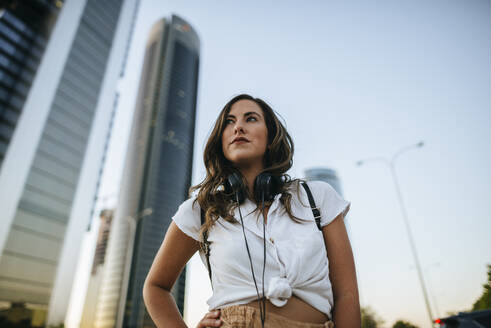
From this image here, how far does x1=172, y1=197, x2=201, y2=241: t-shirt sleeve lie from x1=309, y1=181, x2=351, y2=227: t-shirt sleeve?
74 centimetres

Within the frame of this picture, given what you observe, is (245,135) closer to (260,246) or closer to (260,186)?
(260,186)

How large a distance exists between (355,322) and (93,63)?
323 ft

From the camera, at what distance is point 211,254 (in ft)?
4.93

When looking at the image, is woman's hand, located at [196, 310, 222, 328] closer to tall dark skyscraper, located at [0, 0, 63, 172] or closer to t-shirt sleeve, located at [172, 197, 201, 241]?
t-shirt sleeve, located at [172, 197, 201, 241]

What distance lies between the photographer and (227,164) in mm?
2064

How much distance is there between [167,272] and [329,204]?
105 cm

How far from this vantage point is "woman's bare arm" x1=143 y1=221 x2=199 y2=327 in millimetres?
1553

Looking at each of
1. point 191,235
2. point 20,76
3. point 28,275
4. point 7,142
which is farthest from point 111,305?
point 191,235

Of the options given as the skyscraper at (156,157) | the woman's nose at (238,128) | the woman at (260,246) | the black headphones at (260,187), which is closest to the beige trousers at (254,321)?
the woman at (260,246)

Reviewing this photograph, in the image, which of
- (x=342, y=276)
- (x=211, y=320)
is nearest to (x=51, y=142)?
(x=211, y=320)

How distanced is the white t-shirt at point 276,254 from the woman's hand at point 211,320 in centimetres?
5

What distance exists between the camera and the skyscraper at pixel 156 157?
103438mm

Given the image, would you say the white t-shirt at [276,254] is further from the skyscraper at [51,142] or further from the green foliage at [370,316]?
the skyscraper at [51,142]

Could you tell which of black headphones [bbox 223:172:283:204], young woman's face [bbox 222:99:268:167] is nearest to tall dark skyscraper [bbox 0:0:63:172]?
young woman's face [bbox 222:99:268:167]
